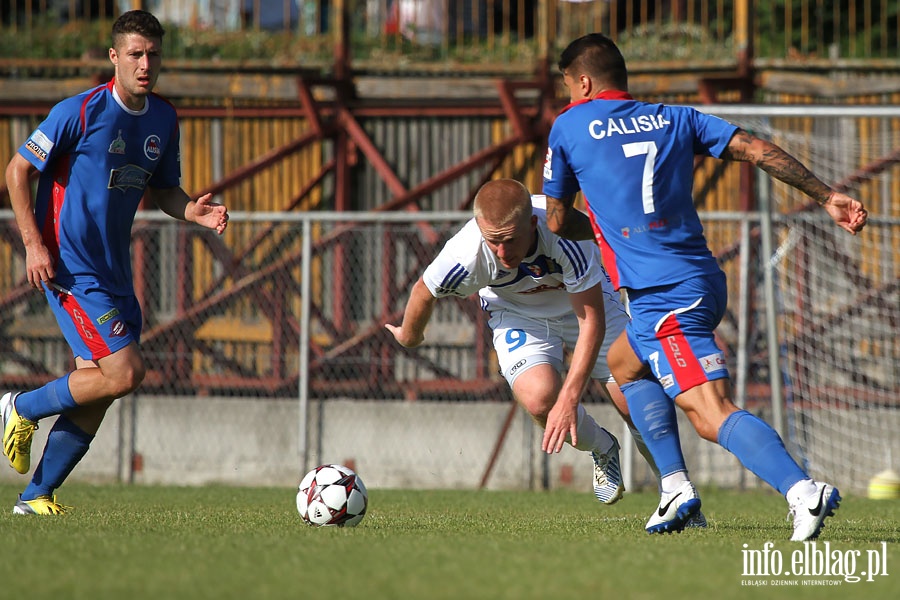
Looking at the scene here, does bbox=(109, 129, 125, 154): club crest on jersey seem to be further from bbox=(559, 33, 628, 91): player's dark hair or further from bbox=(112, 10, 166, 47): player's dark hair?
bbox=(559, 33, 628, 91): player's dark hair

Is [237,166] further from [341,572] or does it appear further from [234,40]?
[341,572]

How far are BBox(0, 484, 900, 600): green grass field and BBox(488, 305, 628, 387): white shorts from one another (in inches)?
33.4

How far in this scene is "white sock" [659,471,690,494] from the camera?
18.0 feet

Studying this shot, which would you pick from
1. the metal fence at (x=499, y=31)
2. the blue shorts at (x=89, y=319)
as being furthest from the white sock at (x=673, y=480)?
the metal fence at (x=499, y=31)

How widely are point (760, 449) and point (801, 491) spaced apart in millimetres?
263

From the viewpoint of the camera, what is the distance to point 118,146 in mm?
6402

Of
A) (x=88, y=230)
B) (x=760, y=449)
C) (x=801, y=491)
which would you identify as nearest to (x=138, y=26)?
(x=88, y=230)

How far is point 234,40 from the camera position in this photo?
13.5 meters

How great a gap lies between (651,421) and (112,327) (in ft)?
9.23

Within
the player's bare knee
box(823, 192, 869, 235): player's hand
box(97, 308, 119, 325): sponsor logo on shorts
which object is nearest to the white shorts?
box(823, 192, 869, 235): player's hand

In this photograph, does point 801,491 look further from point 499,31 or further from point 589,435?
point 499,31

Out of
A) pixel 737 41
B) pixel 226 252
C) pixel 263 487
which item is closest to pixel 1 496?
pixel 263 487

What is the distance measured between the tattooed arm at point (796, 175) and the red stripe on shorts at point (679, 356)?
760mm

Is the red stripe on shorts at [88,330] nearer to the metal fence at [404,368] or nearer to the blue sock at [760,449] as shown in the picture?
the blue sock at [760,449]
